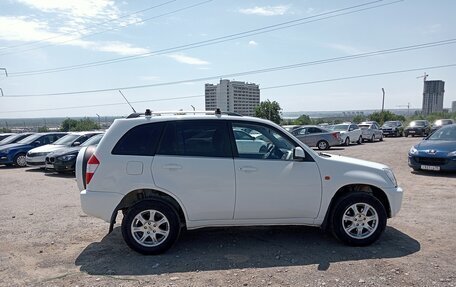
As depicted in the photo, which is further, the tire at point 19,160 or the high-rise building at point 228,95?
the high-rise building at point 228,95

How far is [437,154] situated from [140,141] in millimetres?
9107

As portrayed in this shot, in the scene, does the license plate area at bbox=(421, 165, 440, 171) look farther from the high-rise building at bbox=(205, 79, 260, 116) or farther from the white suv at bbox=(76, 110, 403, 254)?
the high-rise building at bbox=(205, 79, 260, 116)

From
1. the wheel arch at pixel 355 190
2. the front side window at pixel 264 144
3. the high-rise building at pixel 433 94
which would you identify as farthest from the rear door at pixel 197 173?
the high-rise building at pixel 433 94

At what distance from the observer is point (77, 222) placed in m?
6.18

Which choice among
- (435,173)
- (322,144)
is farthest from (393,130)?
(435,173)

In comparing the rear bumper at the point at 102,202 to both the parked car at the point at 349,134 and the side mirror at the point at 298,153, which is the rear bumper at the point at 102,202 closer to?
the side mirror at the point at 298,153

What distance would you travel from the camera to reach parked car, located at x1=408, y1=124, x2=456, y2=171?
10039 mm

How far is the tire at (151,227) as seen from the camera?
4566 mm

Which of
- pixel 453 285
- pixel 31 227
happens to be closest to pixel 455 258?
pixel 453 285

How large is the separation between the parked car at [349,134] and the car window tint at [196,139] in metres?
20.9

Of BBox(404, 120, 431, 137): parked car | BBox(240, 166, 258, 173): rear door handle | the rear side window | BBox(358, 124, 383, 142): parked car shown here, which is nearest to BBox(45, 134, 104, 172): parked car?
the rear side window

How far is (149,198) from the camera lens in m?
4.60

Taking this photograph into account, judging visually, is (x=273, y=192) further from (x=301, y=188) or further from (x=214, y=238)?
A: (x=214, y=238)

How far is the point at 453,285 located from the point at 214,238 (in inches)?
117
